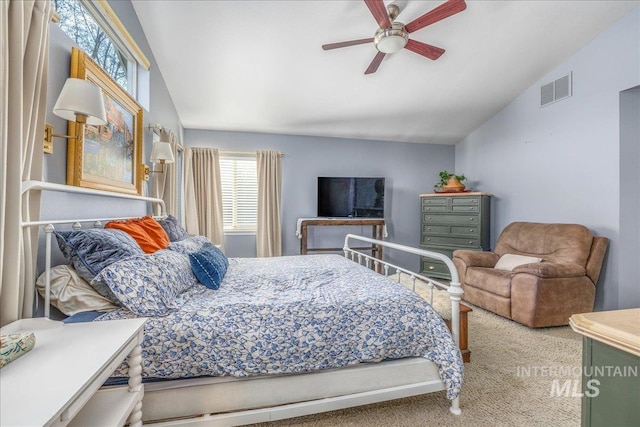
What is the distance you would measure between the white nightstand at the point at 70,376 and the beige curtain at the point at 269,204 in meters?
3.40

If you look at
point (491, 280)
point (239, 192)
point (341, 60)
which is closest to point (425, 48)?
point (341, 60)

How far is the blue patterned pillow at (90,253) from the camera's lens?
1343 millimetres

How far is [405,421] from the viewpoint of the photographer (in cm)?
153

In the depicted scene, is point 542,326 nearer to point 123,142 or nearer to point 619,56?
point 619,56

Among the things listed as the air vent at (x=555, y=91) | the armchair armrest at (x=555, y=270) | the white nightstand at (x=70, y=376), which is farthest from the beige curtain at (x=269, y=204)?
the air vent at (x=555, y=91)

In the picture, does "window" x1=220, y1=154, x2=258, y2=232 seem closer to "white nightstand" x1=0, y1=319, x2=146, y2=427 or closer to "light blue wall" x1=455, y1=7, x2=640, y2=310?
"white nightstand" x1=0, y1=319, x2=146, y2=427

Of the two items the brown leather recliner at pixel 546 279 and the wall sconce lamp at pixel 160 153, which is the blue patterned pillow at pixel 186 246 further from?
the brown leather recliner at pixel 546 279

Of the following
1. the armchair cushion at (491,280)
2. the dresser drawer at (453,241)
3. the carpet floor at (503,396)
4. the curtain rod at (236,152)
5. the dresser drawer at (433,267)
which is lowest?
the carpet floor at (503,396)

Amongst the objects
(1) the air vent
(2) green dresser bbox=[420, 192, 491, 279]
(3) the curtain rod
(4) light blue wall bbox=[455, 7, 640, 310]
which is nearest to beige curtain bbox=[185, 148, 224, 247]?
(3) the curtain rod

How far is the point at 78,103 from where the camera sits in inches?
52.9

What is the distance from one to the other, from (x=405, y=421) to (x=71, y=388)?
154 centimetres

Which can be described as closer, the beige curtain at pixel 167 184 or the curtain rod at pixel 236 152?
the beige curtain at pixel 167 184

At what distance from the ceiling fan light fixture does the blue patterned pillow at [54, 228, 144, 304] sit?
2.36 meters

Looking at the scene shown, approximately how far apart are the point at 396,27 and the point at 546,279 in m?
2.63
